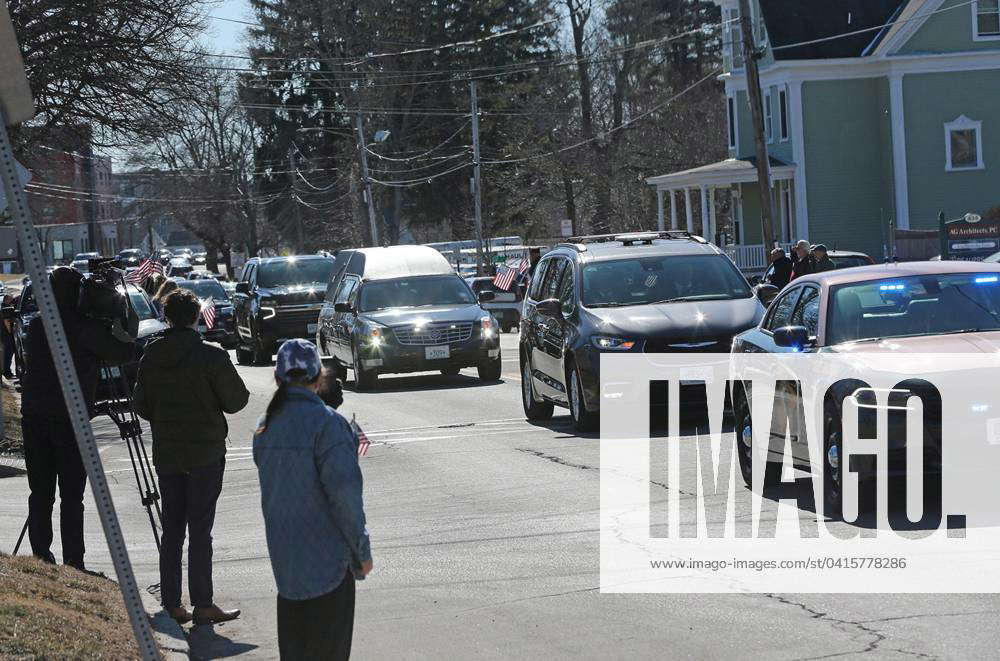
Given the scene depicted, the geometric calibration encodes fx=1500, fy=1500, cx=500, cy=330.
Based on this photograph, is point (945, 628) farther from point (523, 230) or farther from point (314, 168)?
point (314, 168)

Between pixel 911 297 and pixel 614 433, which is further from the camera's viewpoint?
pixel 614 433

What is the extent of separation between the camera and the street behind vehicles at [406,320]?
2256 cm

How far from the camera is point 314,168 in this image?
76688 mm

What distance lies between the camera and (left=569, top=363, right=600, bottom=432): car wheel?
15.1 metres

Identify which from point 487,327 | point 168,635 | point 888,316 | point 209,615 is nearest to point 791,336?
point 888,316

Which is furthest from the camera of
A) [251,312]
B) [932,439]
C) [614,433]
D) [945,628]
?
[251,312]

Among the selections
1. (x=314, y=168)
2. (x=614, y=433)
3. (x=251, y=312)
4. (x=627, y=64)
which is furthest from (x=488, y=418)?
(x=314, y=168)

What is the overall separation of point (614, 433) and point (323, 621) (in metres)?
9.46

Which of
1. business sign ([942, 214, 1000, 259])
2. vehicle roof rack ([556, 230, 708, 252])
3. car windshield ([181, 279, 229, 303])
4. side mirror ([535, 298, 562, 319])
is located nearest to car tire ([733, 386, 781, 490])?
side mirror ([535, 298, 562, 319])

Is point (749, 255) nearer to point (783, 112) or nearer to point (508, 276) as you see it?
point (783, 112)

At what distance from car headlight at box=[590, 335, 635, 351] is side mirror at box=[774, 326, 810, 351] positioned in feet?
14.1

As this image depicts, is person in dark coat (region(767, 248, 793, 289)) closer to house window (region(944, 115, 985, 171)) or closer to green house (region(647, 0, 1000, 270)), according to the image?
green house (region(647, 0, 1000, 270))

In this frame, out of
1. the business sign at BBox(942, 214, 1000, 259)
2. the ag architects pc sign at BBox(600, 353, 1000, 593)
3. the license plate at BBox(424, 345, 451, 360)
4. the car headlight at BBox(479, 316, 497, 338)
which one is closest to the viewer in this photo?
the ag architects pc sign at BBox(600, 353, 1000, 593)

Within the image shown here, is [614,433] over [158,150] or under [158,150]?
under
